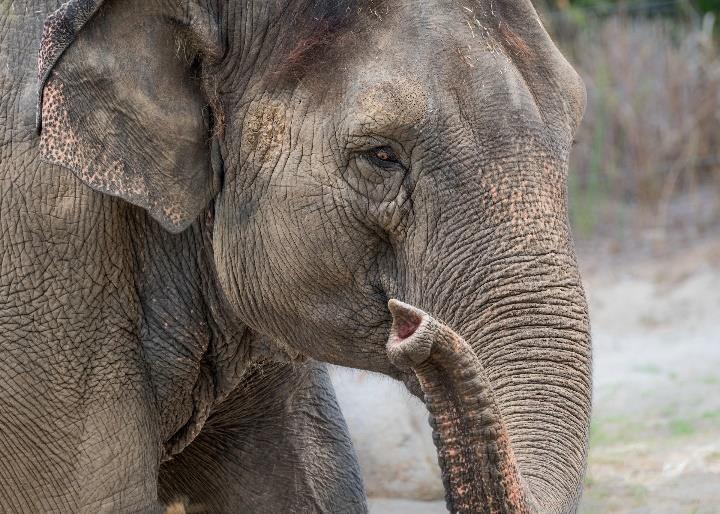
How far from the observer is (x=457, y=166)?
2.75 meters

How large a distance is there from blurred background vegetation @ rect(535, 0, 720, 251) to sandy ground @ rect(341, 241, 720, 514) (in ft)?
2.39

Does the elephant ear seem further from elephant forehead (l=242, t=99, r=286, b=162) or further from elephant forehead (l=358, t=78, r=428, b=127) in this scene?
elephant forehead (l=358, t=78, r=428, b=127)

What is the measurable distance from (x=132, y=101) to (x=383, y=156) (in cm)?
56

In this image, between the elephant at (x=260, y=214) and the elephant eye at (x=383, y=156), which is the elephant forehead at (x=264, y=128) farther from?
the elephant eye at (x=383, y=156)

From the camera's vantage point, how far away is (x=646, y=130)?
35.0 ft

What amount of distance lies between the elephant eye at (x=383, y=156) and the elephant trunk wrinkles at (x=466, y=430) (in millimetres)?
569

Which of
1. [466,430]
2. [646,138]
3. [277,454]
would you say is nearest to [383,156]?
[466,430]

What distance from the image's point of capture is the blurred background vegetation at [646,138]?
414 inches

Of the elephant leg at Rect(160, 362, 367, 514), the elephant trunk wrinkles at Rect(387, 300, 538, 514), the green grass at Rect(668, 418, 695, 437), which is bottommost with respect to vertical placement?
the green grass at Rect(668, 418, 695, 437)

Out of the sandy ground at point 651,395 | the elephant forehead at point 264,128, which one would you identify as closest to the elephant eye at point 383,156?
the elephant forehead at point 264,128

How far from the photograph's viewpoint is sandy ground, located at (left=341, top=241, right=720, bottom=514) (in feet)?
16.9

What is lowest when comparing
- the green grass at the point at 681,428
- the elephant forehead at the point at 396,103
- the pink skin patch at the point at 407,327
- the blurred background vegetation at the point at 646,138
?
the blurred background vegetation at the point at 646,138

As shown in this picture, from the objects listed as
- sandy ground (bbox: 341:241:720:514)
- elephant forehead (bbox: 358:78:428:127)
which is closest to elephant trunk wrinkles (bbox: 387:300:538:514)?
elephant forehead (bbox: 358:78:428:127)

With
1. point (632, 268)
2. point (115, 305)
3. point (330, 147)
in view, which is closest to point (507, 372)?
point (330, 147)
